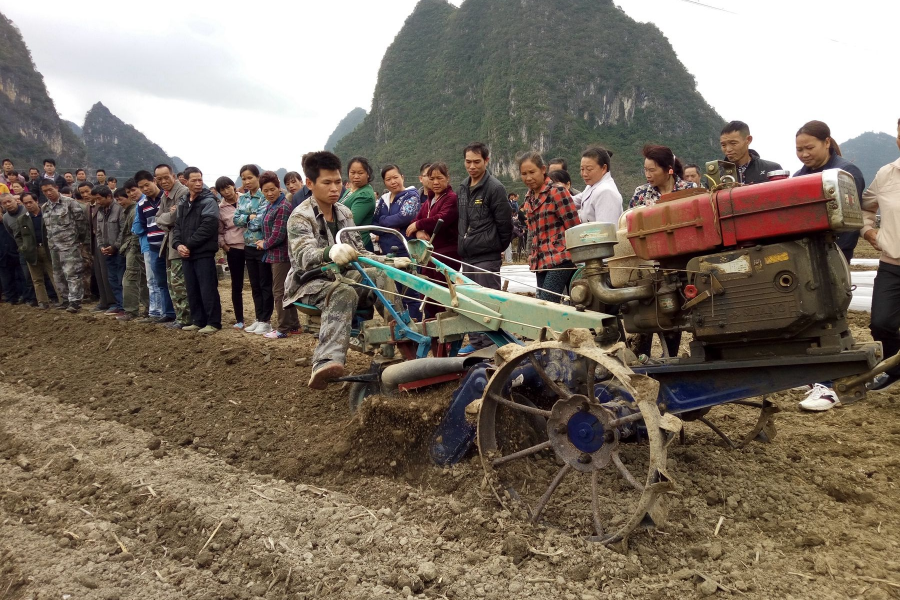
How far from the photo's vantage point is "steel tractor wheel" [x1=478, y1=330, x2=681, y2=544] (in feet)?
8.28

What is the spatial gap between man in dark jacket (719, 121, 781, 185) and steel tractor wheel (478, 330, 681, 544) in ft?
8.03

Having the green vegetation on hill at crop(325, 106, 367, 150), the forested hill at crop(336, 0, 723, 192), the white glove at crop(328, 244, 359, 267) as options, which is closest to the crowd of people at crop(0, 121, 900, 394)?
the white glove at crop(328, 244, 359, 267)

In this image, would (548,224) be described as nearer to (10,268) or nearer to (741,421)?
(741,421)

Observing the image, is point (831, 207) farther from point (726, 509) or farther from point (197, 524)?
point (197, 524)

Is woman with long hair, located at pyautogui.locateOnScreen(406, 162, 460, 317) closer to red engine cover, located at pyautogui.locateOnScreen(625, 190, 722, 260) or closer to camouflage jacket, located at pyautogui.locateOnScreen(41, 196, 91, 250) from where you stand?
red engine cover, located at pyautogui.locateOnScreen(625, 190, 722, 260)

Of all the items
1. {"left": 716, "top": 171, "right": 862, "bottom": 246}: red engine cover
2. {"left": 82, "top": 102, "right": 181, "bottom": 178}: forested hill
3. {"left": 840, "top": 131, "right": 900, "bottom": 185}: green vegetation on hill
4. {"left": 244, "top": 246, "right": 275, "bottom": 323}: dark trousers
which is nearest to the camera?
{"left": 716, "top": 171, "right": 862, "bottom": 246}: red engine cover

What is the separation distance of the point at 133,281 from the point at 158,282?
0.96m

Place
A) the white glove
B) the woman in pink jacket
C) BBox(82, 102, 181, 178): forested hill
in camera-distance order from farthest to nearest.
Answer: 1. BBox(82, 102, 181, 178): forested hill
2. the woman in pink jacket
3. the white glove

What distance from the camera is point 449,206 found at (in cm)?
596

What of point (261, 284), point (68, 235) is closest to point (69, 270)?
point (68, 235)

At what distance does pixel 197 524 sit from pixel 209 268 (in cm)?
521

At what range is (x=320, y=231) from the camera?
466 centimetres

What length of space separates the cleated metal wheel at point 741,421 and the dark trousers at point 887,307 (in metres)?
0.92

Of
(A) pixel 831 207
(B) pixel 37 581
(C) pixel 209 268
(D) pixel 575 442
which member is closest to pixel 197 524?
(B) pixel 37 581
